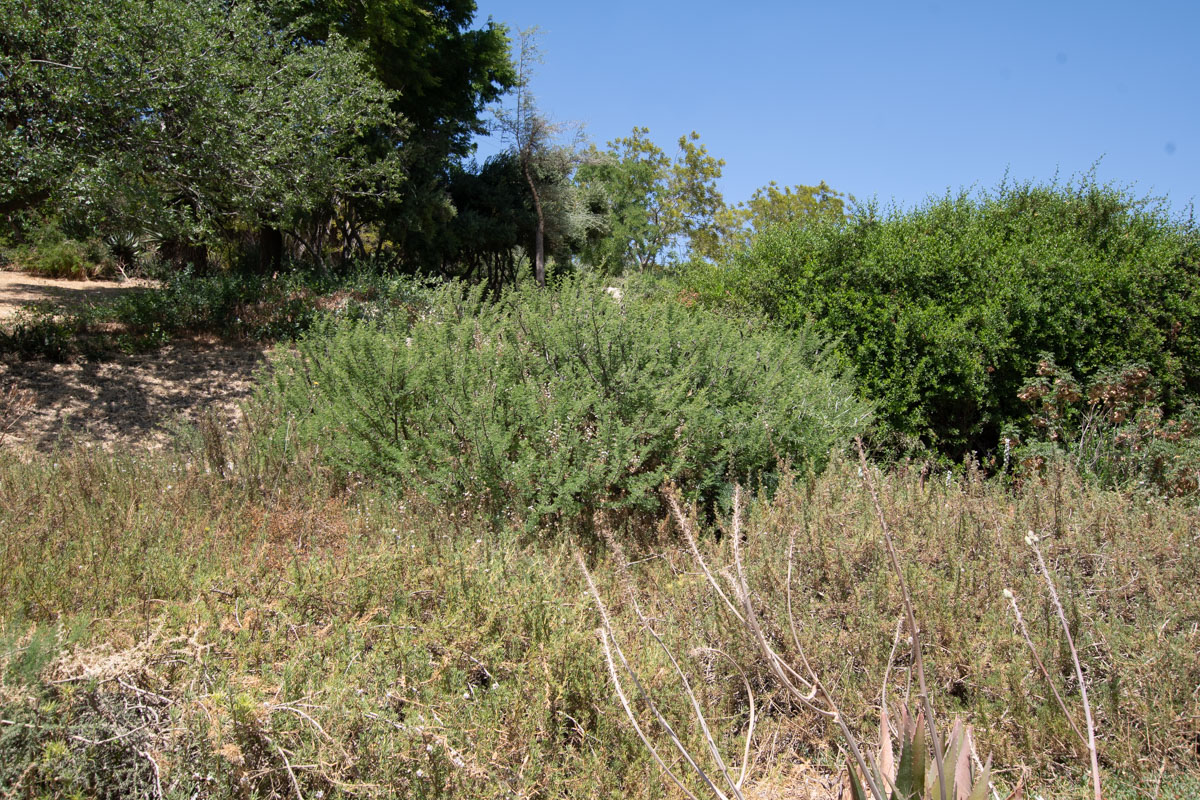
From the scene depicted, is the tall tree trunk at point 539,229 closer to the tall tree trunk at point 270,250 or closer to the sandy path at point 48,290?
the tall tree trunk at point 270,250

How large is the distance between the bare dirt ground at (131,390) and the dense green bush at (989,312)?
6.14m

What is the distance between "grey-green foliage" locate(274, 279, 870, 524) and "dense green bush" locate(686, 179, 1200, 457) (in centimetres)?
187

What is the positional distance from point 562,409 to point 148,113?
7.62 meters

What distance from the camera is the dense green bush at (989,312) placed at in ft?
24.1

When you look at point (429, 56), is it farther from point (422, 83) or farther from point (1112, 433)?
point (1112, 433)

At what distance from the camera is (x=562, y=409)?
4.34 m

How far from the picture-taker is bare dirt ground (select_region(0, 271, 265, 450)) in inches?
282

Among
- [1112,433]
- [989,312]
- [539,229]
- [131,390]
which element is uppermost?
[539,229]

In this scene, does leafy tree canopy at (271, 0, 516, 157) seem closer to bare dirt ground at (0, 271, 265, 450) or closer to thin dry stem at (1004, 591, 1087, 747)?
bare dirt ground at (0, 271, 265, 450)

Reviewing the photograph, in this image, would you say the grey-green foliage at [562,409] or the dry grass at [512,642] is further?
the grey-green foliage at [562,409]

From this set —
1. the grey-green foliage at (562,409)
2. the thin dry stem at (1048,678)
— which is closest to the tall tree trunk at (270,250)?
the grey-green foliage at (562,409)

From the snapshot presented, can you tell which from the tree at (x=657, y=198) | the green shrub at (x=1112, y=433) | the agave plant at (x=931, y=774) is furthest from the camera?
the tree at (x=657, y=198)

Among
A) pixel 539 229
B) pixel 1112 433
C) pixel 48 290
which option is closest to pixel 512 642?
pixel 1112 433

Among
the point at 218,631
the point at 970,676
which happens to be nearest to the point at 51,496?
the point at 218,631
